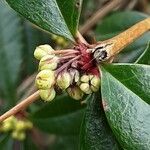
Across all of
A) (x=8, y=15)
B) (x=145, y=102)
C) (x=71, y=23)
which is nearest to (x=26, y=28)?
(x=8, y=15)

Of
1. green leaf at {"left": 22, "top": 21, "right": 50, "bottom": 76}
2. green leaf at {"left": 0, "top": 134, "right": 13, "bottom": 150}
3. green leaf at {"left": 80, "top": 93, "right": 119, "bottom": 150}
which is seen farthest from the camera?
green leaf at {"left": 22, "top": 21, "right": 50, "bottom": 76}

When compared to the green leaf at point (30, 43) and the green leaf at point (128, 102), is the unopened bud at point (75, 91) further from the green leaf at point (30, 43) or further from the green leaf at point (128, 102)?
the green leaf at point (30, 43)

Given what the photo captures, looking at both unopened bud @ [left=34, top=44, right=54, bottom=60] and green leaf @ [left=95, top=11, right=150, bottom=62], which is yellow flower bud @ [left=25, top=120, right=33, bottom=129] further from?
unopened bud @ [left=34, top=44, right=54, bottom=60]

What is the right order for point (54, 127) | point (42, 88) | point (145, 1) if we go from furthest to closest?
point (145, 1) → point (54, 127) → point (42, 88)

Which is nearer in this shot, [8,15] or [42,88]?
[42,88]

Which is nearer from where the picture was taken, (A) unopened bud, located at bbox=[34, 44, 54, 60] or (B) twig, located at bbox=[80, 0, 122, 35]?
(A) unopened bud, located at bbox=[34, 44, 54, 60]

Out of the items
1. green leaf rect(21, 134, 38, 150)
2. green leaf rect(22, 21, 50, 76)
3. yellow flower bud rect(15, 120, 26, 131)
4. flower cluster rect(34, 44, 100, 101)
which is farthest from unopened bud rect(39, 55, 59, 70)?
green leaf rect(22, 21, 50, 76)

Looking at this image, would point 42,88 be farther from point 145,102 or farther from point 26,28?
point 26,28
